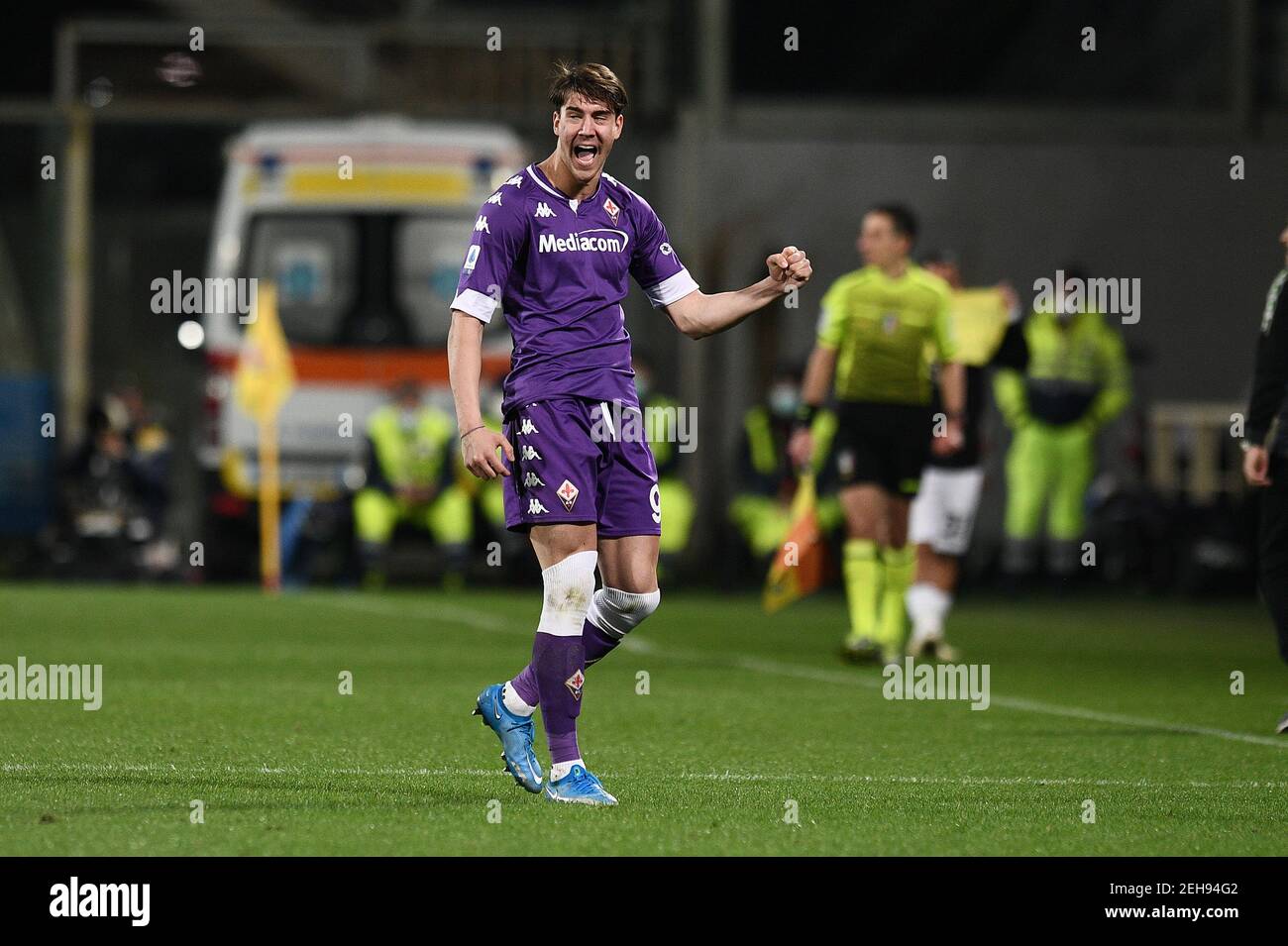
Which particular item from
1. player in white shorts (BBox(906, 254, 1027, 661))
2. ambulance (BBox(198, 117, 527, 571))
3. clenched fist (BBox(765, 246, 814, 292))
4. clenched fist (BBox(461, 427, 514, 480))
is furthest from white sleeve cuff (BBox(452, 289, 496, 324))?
ambulance (BBox(198, 117, 527, 571))

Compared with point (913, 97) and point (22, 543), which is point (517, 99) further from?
point (22, 543)

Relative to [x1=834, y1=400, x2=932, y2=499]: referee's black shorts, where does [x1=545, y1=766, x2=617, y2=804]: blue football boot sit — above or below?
below

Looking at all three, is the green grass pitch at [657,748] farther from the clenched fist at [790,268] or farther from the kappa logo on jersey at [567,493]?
the clenched fist at [790,268]

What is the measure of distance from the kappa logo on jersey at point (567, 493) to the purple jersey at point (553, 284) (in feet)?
0.80

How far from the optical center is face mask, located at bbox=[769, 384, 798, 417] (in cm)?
2162

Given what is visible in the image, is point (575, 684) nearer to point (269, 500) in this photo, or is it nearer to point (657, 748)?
point (657, 748)

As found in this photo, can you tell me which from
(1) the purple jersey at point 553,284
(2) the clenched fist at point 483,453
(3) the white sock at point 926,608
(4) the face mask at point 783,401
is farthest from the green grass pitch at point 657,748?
(4) the face mask at point 783,401

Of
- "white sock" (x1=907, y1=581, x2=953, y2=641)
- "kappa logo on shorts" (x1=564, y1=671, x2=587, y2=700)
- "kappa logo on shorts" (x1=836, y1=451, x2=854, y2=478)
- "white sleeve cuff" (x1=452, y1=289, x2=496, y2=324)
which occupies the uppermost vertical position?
"white sleeve cuff" (x1=452, y1=289, x2=496, y2=324)

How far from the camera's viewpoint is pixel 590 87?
21.7 feet

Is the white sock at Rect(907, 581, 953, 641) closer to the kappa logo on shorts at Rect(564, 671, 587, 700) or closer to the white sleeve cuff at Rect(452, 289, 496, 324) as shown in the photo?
the kappa logo on shorts at Rect(564, 671, 587, 700)

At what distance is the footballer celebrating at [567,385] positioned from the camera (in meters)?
6.66

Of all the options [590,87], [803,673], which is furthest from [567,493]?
[803,673]

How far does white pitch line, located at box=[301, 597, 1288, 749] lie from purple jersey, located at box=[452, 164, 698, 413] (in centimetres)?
323
